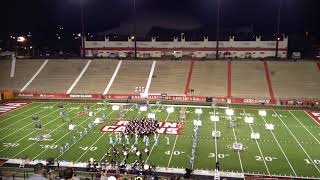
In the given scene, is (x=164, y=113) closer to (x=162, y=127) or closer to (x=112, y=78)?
(x=162, y=127)

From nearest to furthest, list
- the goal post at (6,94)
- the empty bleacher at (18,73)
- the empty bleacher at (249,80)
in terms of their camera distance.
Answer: the empty bleacher at (249,80), the goal post at (6,94), the empty bleacher at (18,73)

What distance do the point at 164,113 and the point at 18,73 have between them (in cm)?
2689

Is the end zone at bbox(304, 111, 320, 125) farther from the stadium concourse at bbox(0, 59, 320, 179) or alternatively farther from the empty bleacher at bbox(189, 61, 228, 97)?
the empty bleacher at bbox(189, 61, 228, 97)

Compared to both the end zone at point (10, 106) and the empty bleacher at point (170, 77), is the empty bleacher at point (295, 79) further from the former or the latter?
the end zone at point (10, 106)

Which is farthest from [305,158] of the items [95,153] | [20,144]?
[20,144]

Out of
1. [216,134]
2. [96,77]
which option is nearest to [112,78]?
[96,77]

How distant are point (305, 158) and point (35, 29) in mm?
86552

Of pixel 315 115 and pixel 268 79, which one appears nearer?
pixel 315 115

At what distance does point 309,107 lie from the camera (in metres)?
35.7

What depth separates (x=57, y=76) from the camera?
47938mm

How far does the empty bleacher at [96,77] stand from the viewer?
143ft

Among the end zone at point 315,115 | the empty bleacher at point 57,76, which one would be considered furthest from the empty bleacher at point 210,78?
the empty bleacher at point 57,76

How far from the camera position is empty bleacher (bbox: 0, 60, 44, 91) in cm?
4606

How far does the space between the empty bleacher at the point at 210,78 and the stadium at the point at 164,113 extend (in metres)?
0.13
